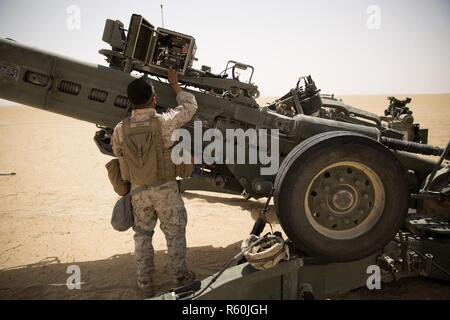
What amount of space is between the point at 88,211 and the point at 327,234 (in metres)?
5.49

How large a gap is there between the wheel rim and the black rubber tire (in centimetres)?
8

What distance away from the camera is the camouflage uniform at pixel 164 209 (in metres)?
3.25

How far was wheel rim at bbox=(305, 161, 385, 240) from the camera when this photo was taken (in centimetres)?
272

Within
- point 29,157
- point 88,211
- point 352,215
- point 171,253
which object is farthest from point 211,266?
point 29,157

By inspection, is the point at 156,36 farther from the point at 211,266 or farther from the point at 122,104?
the point at 211,266

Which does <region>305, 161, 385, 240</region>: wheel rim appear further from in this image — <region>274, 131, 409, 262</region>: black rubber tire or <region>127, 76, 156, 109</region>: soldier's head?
<region>127, 76, 156, 109</region>: soldier's head

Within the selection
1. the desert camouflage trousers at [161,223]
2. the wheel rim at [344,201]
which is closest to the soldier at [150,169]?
the desert camouflage trousers at [161,223]

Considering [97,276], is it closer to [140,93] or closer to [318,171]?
[140,93]

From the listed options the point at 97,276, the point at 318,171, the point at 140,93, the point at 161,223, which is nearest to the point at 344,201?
the point at 318,171

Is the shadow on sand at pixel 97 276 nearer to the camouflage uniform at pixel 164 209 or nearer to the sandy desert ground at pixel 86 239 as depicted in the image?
the sandy desert ground at pixel 86 239

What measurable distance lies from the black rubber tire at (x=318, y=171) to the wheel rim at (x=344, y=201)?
0.08 m

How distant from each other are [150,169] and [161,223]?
2.26 feet

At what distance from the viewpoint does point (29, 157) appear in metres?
13.2
